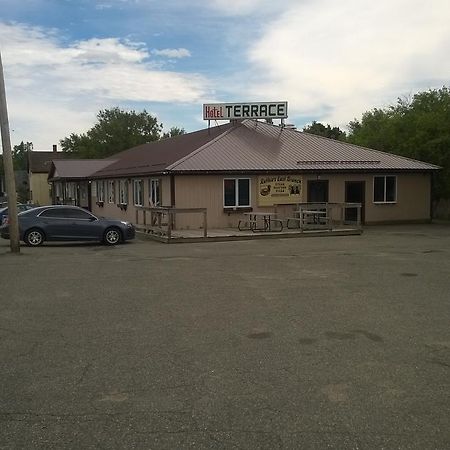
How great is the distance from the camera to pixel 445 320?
7781 millimetres

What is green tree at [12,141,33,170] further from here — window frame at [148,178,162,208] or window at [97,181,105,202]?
window frame at [148,178,162,208]

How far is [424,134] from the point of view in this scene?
31203 mm

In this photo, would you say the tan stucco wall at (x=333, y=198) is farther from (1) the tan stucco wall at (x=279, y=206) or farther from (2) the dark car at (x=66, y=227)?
(2) the dark car at (x=66, y=227)

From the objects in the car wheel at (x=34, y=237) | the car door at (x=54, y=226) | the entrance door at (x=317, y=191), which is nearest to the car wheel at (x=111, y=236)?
the car door at (x=54, y=226)

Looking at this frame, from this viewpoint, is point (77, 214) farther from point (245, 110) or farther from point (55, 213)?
point (245, 110)

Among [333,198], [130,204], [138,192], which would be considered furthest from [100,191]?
[333,198]

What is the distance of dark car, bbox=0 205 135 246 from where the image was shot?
64.0 feet

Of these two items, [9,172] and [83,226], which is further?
[83,226]

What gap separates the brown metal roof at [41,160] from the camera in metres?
80.3

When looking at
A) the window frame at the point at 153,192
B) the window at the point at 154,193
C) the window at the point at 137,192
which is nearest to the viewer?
the window frame at the point at 153,192

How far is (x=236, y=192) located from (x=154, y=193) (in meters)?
4.31

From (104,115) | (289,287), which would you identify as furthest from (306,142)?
(104,115)

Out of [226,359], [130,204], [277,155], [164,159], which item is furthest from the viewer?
[130,204]

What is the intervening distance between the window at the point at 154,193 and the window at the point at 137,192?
1.84 m
